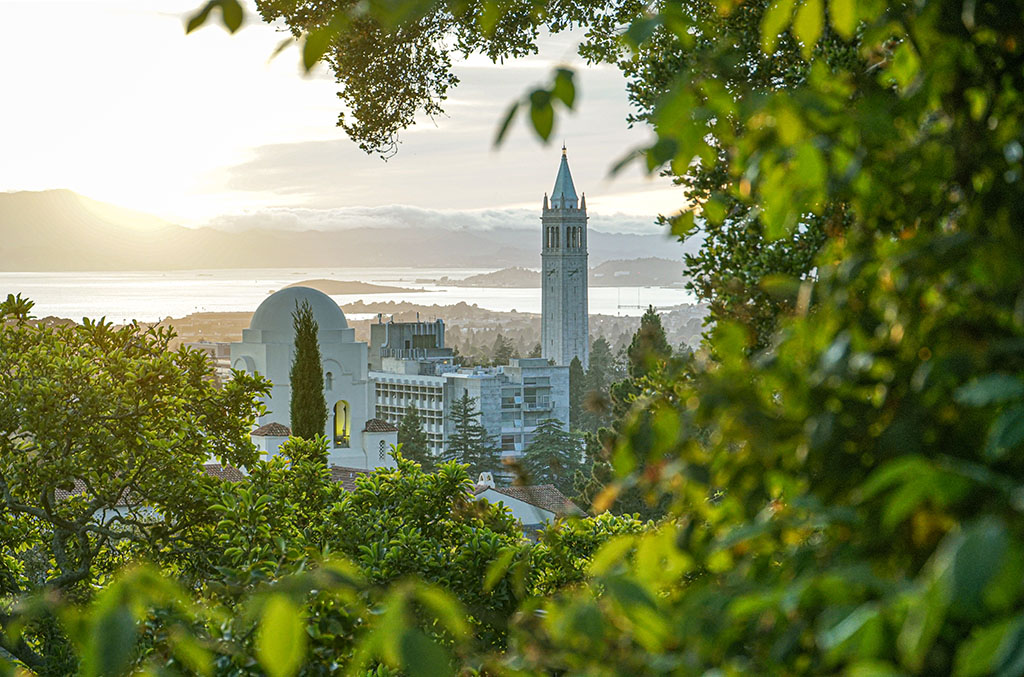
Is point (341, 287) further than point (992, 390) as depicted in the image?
Yes

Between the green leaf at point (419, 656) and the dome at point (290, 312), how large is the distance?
2783cm

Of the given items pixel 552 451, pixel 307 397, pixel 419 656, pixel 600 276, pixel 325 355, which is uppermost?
pixel 600 276

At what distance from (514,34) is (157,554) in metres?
3.95

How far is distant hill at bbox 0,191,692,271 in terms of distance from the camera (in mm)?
16016

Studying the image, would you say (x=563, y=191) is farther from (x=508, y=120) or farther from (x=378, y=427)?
(x=508, y=120)

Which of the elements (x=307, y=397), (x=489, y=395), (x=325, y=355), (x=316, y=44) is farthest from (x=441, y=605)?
(x=489, y=395)

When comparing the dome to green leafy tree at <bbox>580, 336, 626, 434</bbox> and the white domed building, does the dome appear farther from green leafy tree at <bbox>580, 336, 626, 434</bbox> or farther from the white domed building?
green leafy tree at <bbox>580, 336, 626, 434</bbox>

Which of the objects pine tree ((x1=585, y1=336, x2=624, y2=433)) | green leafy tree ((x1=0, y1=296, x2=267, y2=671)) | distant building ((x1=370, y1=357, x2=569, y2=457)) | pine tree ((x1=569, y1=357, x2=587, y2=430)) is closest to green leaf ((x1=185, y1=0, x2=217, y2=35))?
green leafy tree ((x1=0, y1=296, x2=267, y2=671))

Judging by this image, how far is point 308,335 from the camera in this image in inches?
653

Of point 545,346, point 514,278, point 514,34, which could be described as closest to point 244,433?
point 514,34

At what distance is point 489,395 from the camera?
3791 cm

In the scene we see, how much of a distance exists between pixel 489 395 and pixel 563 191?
17.6 meters

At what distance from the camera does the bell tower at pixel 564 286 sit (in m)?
55.7

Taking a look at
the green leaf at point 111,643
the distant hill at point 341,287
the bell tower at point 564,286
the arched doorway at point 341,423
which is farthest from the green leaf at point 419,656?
the bell tower at point 564,286
